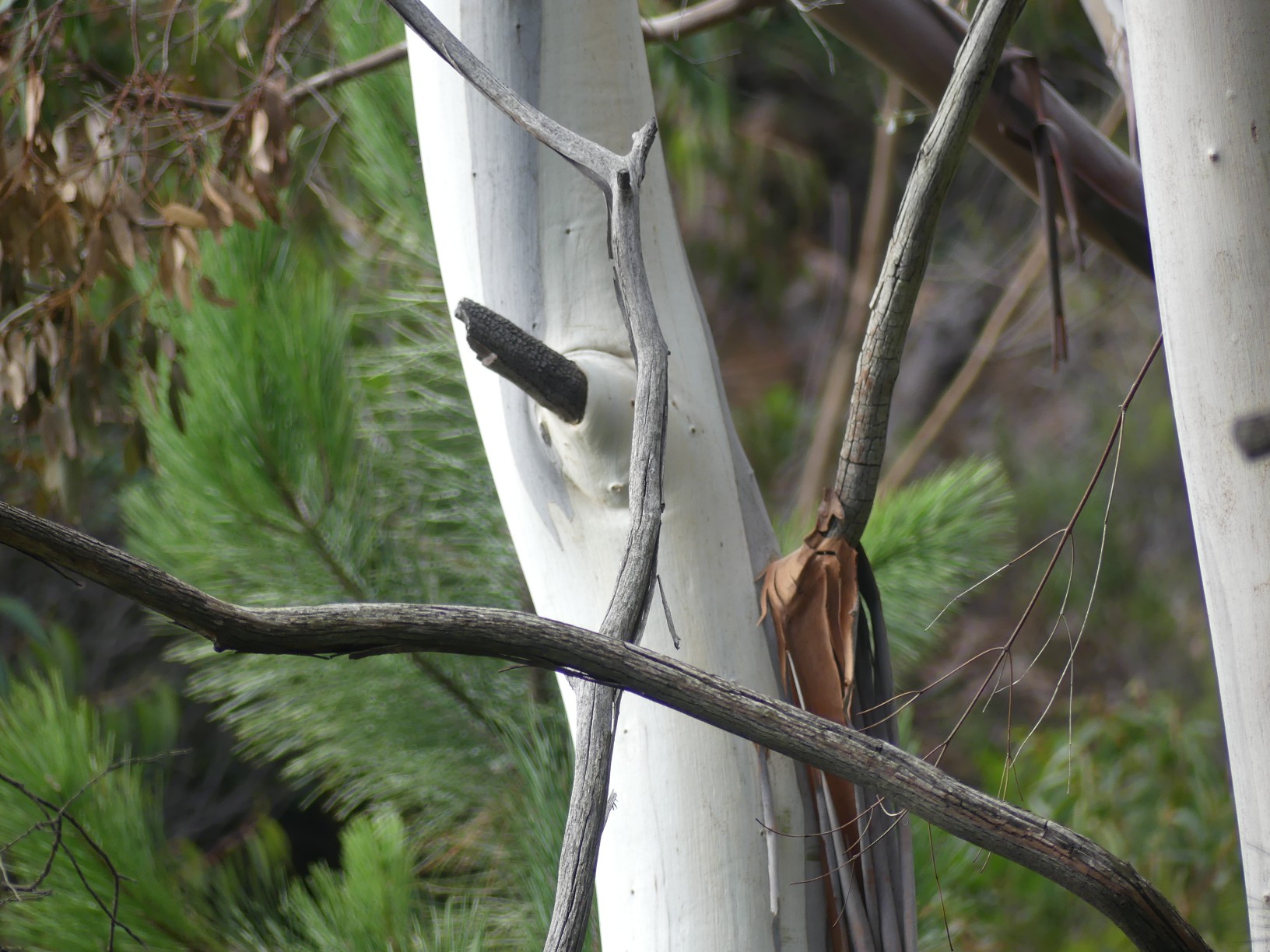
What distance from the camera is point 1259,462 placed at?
0.33m

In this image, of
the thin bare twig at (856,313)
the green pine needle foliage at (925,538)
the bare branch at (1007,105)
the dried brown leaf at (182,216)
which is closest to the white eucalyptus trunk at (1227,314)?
the bare branch at (1007,105)

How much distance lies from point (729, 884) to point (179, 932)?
515 mm

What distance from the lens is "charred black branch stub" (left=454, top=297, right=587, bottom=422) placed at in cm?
39

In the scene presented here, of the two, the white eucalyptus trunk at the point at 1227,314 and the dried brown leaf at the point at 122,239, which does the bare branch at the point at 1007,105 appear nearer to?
the white eucalyptus trunk at the point at 1227,314

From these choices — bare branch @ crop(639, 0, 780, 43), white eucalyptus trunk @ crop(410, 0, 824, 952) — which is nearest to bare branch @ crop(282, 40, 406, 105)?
bare branch @ crop(639, 0, 780, 43)

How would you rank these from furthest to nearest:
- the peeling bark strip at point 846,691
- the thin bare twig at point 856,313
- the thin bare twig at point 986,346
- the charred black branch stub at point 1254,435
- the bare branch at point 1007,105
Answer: the thin bare twig at point 856,313 < the thin bare twig at point 986,346 < the bare branch at point 1007,105 < the peeling bark strip at point 846,691 < the charred black branch stub at point 1254,435

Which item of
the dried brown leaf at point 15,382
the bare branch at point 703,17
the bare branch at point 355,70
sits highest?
the bare branch at point 703,17

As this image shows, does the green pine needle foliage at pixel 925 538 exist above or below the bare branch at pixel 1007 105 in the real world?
below

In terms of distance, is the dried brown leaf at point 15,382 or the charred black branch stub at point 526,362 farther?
the dried brown leaf at point 15,382

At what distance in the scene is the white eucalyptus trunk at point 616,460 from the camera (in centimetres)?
46

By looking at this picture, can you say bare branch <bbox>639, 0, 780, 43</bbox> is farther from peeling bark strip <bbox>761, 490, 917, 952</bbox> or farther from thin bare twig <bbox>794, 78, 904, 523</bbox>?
thin bare twig <bbox>794, 78, 904, 523</bbox>

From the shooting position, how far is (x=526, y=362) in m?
0.41

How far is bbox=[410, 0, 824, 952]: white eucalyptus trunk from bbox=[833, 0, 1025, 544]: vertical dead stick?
72mm

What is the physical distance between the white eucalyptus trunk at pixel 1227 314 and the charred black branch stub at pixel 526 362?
0.22 meters
